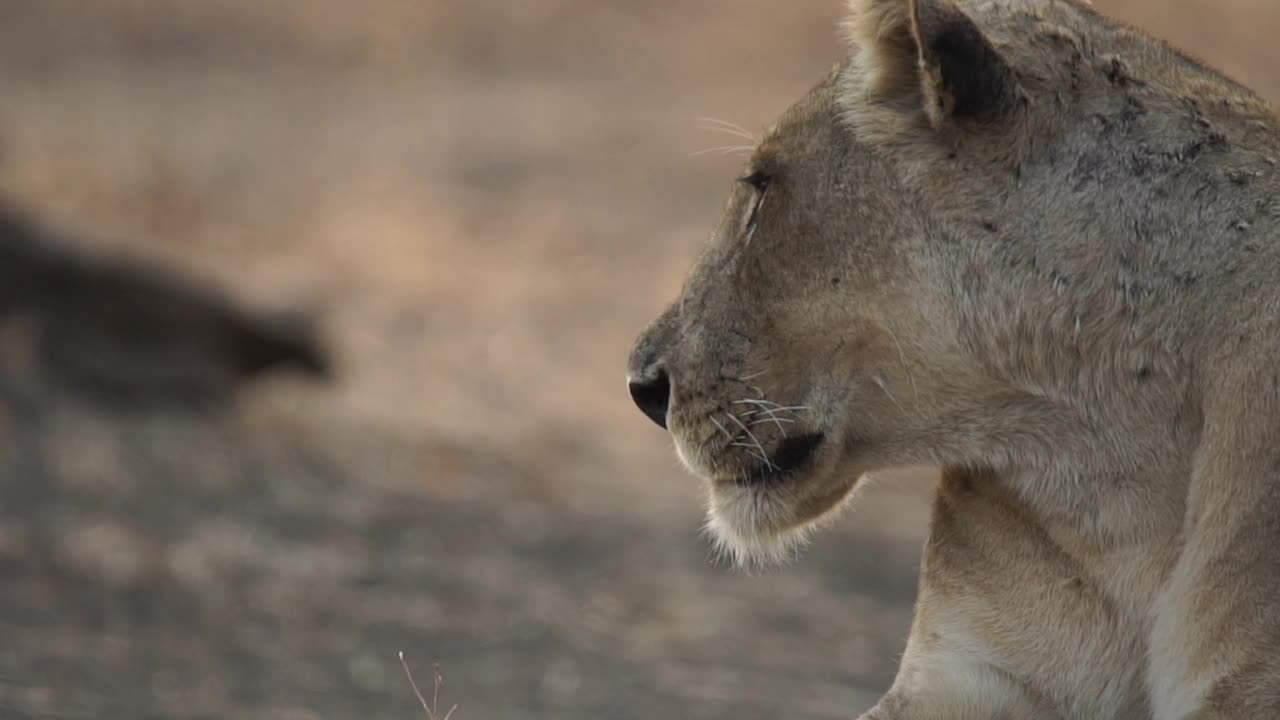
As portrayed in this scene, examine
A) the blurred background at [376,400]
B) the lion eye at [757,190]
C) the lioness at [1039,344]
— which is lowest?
the lioness at [1039,344]

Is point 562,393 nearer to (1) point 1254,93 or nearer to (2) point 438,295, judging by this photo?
(2) point 438,295

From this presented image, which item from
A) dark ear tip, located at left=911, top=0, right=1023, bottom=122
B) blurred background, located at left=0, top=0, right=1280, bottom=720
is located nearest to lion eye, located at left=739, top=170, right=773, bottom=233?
dark ear tip, located at left=911, top=0, right=1023, bottom=122

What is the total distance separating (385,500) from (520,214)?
5.24 m

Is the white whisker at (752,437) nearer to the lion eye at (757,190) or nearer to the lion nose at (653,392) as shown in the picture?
the lion nose at (653,392)

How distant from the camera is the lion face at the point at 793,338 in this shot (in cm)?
354

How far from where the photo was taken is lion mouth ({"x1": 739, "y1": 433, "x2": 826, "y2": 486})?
144 inches

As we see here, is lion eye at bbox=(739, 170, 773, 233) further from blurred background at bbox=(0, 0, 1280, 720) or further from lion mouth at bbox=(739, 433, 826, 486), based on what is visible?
blurred background at bbox=(0, 0, 1280, 720)

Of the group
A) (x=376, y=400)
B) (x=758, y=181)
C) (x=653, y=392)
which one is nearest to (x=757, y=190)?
(x=758, y=181)

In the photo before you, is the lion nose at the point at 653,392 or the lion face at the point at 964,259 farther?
the lion nose at the point at 653,392

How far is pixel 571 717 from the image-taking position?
5770 millimetres

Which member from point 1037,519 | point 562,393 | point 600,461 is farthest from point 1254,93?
point 562,393

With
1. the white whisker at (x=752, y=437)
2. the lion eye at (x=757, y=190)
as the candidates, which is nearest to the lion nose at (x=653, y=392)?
the white whisker at (x=752, y=437)

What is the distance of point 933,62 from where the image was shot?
11.1ft

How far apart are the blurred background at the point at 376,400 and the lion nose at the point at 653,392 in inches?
70.0
